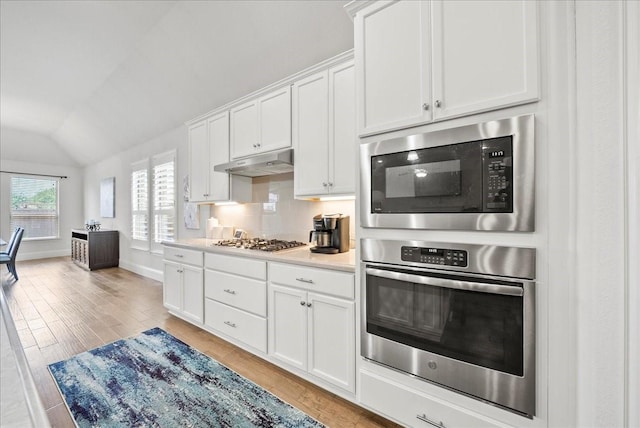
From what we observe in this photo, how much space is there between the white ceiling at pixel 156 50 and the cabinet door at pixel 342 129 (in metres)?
0.45

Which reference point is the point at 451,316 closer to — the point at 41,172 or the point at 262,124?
the point at 262,124

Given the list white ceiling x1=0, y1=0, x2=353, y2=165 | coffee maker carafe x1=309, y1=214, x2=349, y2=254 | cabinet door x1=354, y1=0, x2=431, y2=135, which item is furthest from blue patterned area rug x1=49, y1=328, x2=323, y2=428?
white ceiling x1=0, y1=0, x2=353, y2=165

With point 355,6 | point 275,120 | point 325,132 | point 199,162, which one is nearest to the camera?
point 355,6

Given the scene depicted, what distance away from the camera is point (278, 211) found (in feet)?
10.4

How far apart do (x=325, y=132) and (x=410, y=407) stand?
192 cm

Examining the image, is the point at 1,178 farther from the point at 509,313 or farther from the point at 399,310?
the point at 509,313

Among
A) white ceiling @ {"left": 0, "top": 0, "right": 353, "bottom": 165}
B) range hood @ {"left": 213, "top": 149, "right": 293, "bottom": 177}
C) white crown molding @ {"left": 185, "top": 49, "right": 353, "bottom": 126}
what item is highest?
white ceiling @ {"left": 0, "top": 0, "right": 353, "bottom": 165}

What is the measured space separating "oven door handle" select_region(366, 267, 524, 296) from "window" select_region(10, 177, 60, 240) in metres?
9.39

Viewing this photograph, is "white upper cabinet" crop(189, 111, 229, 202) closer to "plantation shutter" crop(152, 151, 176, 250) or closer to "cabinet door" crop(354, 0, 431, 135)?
"plantation shutter" crop(152, 151, 176, 250)

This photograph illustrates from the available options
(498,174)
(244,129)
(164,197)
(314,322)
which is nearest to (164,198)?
(164,197)

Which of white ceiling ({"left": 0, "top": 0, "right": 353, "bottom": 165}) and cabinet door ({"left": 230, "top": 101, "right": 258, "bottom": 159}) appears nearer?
white ceiling ({"left": 0, "top": 0, "right": 353, "bottom": 165})

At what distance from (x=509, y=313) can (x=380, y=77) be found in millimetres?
1364

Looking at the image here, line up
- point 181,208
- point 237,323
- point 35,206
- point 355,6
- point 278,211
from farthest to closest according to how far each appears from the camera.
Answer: point 35,206 < point 181,208 < point 278,211 < point 237,323 < point 355,6

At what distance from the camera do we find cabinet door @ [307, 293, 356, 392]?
175 cm
